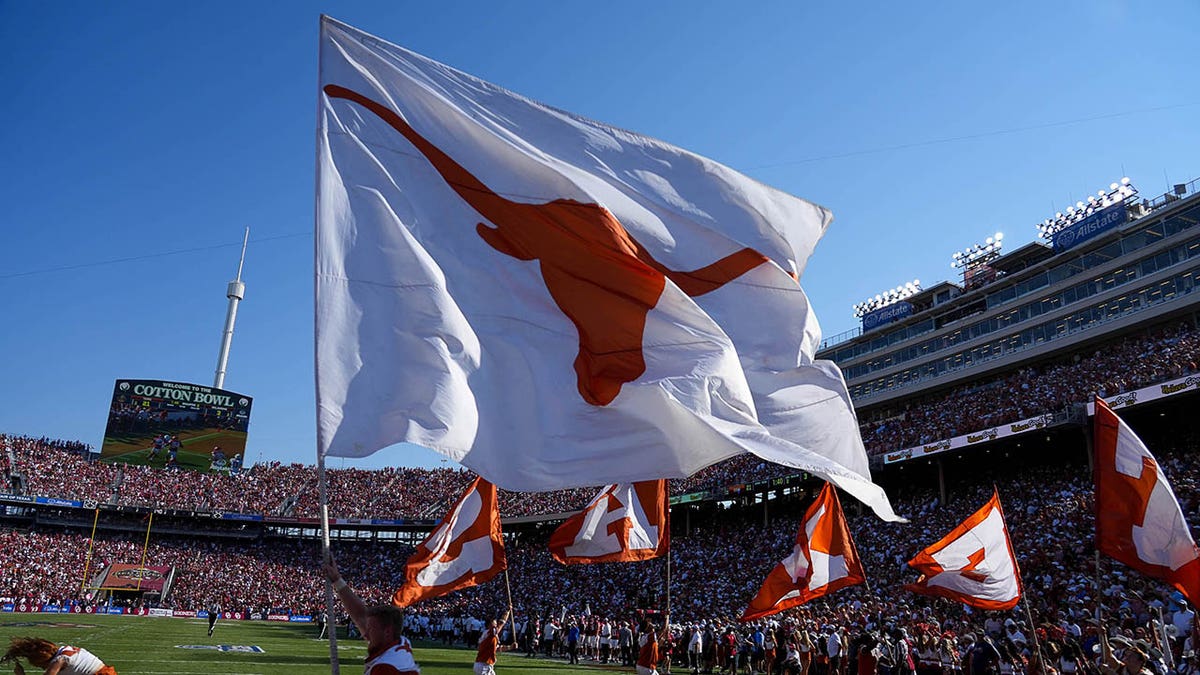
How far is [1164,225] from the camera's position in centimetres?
4309

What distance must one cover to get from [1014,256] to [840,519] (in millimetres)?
48311

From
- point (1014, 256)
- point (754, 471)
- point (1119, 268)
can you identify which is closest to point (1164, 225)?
point (1119, 268)

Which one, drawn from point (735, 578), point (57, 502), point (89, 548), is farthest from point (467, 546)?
point (57, 502)

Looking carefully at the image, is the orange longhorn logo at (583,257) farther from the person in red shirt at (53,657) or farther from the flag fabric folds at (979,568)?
the flag fabric folds at (979,568)

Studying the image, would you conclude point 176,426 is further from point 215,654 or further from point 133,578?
point 215,654

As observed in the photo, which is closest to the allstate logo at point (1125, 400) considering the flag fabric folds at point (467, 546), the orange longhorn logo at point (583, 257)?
the flag fabric folds at point (467, 546)

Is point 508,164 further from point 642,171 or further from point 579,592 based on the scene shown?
point 579,592

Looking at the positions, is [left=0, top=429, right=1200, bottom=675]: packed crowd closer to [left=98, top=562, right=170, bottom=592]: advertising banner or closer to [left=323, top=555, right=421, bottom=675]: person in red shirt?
[left=98, top=562, right=170, bottom=592]: advertising banner

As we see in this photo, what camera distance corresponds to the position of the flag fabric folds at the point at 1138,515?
10.2 meters

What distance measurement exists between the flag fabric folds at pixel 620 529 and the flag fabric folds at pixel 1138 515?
22.8 feet

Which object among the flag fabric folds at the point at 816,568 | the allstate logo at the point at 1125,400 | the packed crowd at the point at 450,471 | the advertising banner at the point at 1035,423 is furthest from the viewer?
the packed crowd at the point at 450,471

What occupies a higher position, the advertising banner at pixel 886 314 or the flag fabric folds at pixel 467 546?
the advertising banner at pixel 886 314

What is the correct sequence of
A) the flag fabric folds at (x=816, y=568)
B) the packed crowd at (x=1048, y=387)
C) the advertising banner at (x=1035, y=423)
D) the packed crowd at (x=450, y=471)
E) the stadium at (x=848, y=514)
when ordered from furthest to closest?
the packed crowd at (x=450, y=471) → the packed crowd at (x=1048, y=387) → the advertising banner at (x=1035, y=423) → the stadium at (x=848, y=514) → the flag fabric folds at (x=816, y=568)

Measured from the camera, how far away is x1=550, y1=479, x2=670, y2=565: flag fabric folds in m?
15.1
